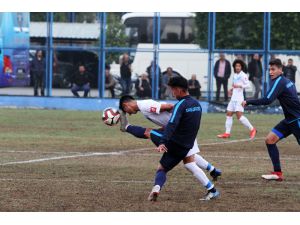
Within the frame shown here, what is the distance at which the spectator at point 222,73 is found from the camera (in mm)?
37625

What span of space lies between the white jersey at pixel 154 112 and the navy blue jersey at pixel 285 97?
6.48ft

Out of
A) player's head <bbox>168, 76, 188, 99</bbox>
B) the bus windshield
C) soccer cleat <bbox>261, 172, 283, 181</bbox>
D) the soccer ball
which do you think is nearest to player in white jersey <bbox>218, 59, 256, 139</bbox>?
soccer cleat <bbox>261, 172, 283, 181</bbox>

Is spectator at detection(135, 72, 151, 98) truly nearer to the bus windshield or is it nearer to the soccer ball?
the bus windshield

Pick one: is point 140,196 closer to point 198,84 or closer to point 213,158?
point 213,158

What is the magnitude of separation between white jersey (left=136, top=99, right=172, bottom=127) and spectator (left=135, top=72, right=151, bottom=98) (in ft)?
84.2

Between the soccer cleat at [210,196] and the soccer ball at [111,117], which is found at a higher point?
the soccer ball at [111,117]

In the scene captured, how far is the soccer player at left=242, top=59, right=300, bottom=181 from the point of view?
14.6m

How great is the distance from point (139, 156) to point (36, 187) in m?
5.33

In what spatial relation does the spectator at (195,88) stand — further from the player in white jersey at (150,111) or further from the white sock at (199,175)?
the white sock at (199,175)

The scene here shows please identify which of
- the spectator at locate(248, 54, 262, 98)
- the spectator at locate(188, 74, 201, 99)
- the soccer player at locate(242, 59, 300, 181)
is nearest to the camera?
the soccer player at locate(242, 59, 300, 181)

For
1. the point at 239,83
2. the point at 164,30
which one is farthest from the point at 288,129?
the point at 164,30

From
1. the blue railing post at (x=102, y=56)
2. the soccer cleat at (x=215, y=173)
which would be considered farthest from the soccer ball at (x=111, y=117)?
the blue railing post at (x=102, y=56)

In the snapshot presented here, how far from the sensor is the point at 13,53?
4097 centimetres

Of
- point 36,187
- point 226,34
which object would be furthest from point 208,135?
point 226,34
